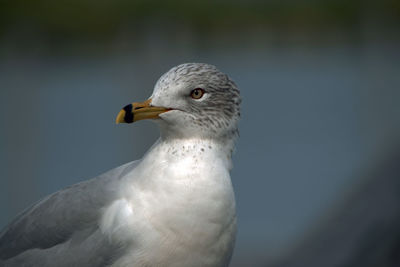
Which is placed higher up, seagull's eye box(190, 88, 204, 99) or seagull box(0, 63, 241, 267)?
seagull's eye box(190, 88, 204, 99)

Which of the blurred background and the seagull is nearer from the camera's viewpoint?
the seagull

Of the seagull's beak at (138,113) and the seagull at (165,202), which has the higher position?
the seagull's beak at (138,113)

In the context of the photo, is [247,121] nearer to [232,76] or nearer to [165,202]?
[232,76]

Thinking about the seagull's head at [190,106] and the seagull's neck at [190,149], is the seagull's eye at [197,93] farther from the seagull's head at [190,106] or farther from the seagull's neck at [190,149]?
the seagull's neck at [190,149]

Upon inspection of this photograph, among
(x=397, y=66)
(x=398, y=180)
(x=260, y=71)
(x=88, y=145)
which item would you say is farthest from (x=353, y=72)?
(x=398, y=180)

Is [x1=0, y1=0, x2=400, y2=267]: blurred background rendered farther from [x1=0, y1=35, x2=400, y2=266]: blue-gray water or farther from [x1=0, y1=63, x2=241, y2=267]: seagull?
[x1=0, y1=63, x2=241, y2=267]: seagull

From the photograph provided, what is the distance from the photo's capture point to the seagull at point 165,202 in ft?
4.22

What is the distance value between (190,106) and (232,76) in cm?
277

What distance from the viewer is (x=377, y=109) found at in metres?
4.09

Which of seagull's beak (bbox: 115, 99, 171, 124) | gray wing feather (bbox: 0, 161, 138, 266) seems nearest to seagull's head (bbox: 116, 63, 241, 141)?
seagull's beak (bbox: 115, 99, 171, 124)

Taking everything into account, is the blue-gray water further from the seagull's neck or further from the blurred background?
the seagull's neck

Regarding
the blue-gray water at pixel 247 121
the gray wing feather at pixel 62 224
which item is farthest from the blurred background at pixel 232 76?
the gray wing feather at pixel 62 224

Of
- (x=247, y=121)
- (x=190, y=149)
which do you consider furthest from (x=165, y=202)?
(x=247, y=121)

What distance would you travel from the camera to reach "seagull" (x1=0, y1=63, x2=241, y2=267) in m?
1.29
